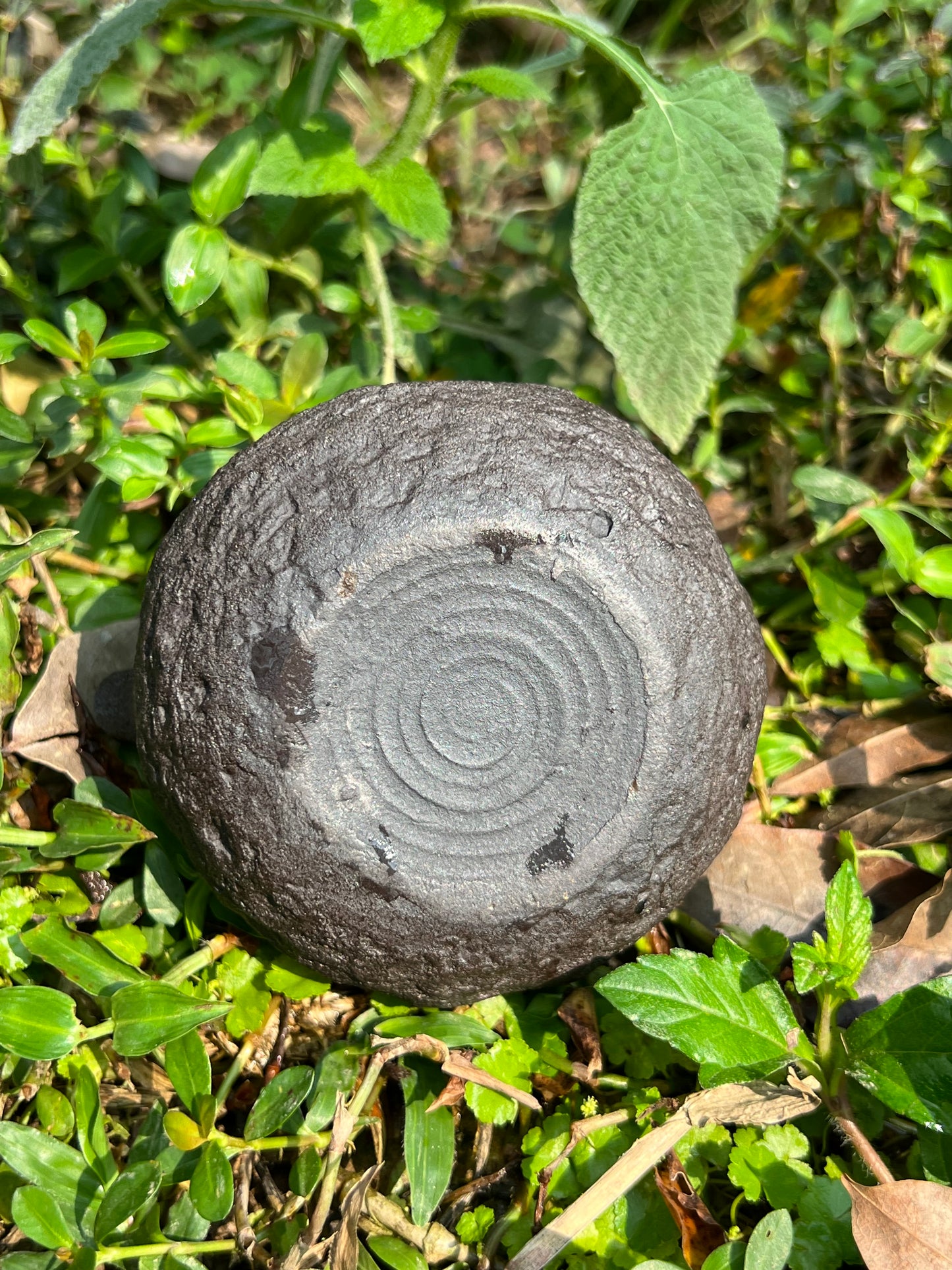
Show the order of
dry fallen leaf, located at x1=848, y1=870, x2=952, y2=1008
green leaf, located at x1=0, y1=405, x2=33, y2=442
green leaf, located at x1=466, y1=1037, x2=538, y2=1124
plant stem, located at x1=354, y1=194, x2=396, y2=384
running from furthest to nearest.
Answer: plant stem, located at x1=354, y1=194, x2=396, y2=384 < green leaf, located at x1=0, y1=405, x2=33, y2=442 < dry fallen leaf, located at x1=848, y1=870, x2=952, y2=1008 < green leaf, located at x1=466, y1=1037, x2=538, y2=1124

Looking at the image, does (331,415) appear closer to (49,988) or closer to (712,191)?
(712,191)

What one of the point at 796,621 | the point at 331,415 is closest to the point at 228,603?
the point at 331,415

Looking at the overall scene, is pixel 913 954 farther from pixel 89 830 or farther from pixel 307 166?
pixel 307 166

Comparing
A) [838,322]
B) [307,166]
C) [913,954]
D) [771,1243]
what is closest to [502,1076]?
[771,1243]

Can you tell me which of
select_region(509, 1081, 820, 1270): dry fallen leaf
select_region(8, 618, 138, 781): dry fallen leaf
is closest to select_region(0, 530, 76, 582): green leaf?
select_region(8, 618, 138, 781): dry fallen leaf

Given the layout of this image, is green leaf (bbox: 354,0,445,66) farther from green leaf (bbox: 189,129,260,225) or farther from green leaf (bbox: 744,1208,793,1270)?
green leaf (bbox: 744,1208,793,1270)

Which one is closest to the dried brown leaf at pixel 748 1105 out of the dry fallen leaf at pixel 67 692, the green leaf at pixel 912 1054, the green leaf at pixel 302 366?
the green leaf at pixel 912 1054
